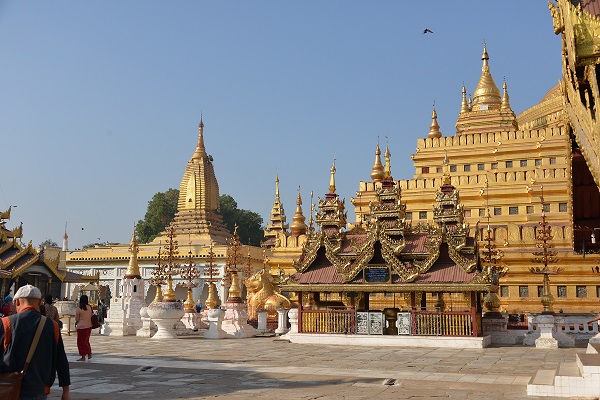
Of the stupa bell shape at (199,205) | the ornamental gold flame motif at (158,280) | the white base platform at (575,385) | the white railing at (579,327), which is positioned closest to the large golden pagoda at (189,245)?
the stupa bell shape at (199,205)

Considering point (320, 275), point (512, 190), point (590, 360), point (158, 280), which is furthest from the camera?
point (512, 190)

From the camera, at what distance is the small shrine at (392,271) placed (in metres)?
19.8

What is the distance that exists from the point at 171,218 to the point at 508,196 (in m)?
A: 50.2

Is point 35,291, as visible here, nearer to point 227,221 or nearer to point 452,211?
point 452,211

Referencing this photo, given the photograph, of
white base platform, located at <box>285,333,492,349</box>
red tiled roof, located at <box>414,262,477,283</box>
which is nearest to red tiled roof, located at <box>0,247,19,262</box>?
white base platform, located at <box>285,333,492,349</box>

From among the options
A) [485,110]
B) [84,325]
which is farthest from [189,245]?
[84,325]

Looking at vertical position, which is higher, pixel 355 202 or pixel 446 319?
pixel 355 202

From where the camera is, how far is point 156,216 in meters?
78.9

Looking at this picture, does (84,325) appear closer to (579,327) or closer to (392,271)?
(392,271)

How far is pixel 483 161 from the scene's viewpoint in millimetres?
40844

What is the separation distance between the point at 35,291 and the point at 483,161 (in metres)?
37.9

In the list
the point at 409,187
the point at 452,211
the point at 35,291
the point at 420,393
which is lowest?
the point at 420,393

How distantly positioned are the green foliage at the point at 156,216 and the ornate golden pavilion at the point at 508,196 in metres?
40.6

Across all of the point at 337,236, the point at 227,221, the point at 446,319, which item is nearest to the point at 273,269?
the point at 337,236
